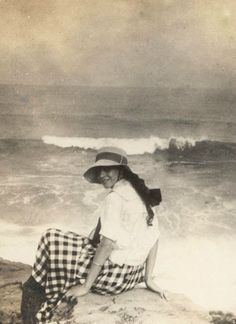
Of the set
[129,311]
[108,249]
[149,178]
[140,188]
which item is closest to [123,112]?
[149,178]

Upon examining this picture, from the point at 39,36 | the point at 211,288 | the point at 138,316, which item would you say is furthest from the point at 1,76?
the point at 211,288

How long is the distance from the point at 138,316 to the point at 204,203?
875 millimetres

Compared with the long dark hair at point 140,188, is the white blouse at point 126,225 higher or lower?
lower

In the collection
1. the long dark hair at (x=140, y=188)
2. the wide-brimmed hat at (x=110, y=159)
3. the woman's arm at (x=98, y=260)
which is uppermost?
the wide-brimmed hat at (x=110, y=159)

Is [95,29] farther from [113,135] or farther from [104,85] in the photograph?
[113,135]

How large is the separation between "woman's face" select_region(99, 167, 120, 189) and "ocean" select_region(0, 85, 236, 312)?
0.44m

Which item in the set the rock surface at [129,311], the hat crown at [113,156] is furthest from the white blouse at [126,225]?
the rock surface at [129,311]

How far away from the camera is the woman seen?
210cm

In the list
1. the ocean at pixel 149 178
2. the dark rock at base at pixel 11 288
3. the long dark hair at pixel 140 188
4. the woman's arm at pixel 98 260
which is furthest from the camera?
the ocean at pixel 149 178

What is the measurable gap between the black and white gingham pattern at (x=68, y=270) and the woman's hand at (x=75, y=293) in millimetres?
49

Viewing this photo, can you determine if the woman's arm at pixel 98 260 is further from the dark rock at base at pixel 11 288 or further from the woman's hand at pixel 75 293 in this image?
the dark rock at base at pixel 11 288

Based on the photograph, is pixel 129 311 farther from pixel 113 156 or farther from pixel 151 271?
pixel 113 156

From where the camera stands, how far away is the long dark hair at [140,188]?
86.1 inches

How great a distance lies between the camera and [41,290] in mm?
2291
